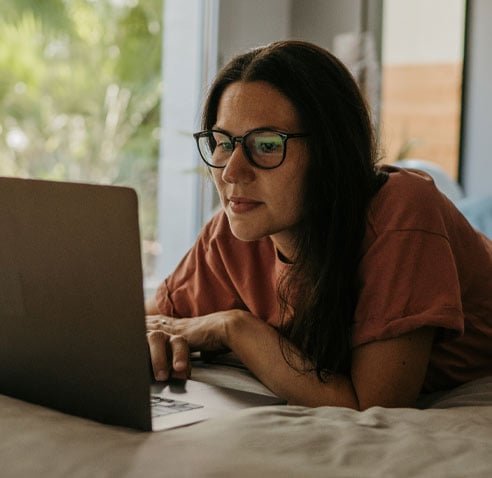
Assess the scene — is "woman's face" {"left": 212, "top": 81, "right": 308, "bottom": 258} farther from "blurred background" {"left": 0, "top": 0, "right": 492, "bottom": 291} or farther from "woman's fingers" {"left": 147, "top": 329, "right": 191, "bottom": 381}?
"blurred background" {"left": 0, "top": 0, "right": 492, "bottom": 291}

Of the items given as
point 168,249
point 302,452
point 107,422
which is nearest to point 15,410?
point 107,422

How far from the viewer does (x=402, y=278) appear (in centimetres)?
139

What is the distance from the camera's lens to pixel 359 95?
1.53 metres

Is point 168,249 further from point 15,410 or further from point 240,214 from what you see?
point 15,410

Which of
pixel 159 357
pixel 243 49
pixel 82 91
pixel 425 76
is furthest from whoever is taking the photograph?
pixel 82 91

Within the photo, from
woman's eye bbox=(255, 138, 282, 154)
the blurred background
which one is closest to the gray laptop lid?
woman's eye bbox=(255, 138, 282, 154)

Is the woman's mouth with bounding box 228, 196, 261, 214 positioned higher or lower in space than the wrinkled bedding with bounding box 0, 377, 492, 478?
higher

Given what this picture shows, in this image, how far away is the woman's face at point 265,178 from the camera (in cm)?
147

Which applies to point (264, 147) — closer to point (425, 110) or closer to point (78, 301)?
point (78, 301)

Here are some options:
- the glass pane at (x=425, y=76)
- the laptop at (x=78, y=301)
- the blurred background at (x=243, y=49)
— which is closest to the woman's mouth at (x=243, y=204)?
the laptop at (x=78, y=301)

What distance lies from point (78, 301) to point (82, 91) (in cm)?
520

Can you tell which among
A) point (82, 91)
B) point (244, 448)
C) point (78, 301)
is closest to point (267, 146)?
point (78, 301)

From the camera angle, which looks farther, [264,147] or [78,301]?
[264,147]

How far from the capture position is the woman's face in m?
1.47
